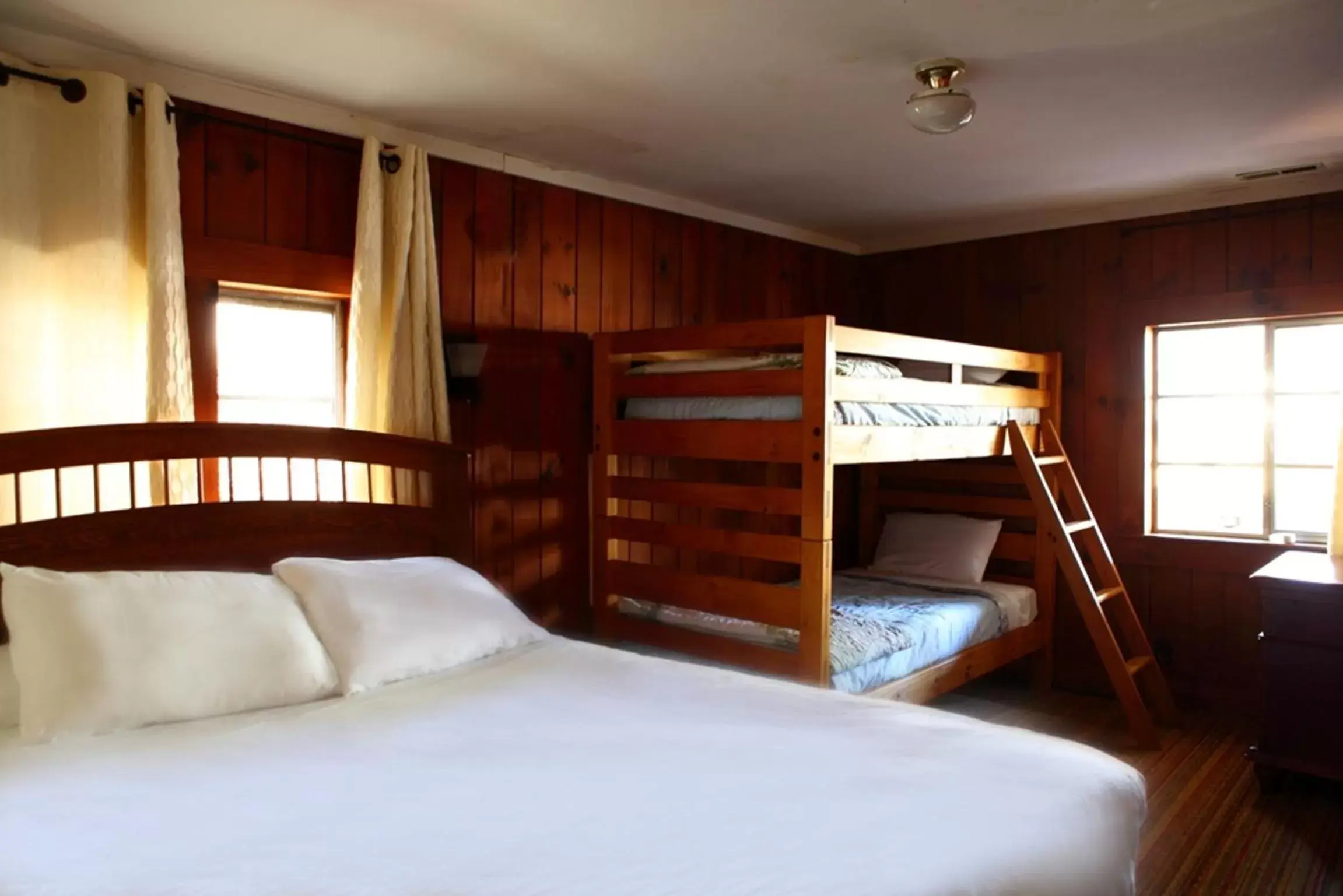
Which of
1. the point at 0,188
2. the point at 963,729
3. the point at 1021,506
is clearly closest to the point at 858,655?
the point at 963,729

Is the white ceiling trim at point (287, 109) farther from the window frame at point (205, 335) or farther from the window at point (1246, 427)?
the window at point (1246, 427)

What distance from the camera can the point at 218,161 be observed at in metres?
2.51

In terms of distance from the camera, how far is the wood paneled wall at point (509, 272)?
8.39ft

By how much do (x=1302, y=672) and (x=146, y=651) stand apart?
3.31 m

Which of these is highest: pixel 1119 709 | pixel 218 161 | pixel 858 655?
pixel 218 161

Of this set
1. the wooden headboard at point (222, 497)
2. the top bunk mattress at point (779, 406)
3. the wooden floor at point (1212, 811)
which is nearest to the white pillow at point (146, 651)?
the wooden headboard at point (222, 497)

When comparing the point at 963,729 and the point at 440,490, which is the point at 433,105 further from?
the point at 963,729

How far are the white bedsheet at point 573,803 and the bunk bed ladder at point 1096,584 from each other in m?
1.83

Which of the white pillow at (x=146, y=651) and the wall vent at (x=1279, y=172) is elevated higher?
the wall vent at (x=1279, y=172)

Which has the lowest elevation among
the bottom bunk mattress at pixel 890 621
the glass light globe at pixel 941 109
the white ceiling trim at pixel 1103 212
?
the bottom bunk mattress at pixel 890 621

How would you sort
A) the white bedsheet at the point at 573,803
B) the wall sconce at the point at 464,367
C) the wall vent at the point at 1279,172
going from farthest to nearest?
1. the wall vent at the point at 1279,172
2. the wall sconce at the point at 464,367
3. the white bedsheet at the point at 573,803

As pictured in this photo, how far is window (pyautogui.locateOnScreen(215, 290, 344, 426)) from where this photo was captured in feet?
8.59

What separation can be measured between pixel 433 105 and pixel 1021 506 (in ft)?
9.82

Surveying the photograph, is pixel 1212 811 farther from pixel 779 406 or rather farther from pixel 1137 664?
pixel 779 406
